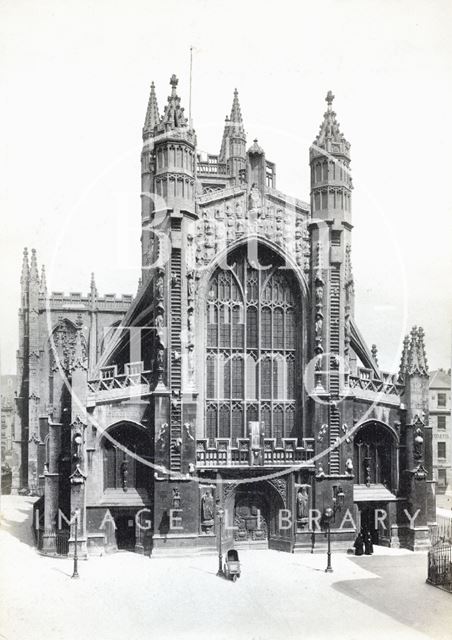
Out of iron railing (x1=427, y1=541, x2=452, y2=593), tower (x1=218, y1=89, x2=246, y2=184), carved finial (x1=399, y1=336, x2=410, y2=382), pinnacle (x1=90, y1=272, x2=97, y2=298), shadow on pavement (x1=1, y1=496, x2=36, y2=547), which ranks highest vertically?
tower (x1=218, y1=89, x2=246, y2=184)

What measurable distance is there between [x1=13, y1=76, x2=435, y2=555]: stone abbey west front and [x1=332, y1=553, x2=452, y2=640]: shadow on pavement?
3.72 metres

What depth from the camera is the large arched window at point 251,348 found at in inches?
1329

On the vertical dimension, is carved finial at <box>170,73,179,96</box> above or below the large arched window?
above

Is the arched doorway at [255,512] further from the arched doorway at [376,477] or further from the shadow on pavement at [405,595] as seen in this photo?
the shadow on pavement at [405,595]

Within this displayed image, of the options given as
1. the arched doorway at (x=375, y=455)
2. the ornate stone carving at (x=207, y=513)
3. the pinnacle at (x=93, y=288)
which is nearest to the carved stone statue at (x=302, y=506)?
the arched doorway at (x=375, y=455)

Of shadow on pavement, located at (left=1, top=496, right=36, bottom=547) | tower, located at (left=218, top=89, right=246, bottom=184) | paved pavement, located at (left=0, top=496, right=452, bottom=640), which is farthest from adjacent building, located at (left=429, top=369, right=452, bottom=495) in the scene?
shadow on pavement, located at (left=1, top=496, right=36, bottom=547)

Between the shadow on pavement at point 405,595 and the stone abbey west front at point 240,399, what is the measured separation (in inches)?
146

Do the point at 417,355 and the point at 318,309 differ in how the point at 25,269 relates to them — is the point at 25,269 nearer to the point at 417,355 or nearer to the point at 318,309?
the point at 318,309

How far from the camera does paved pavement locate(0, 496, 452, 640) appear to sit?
20.7 m

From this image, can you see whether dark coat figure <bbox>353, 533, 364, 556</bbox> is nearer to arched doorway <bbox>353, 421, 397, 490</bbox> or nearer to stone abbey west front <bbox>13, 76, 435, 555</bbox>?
stone abbey west front <bbox>13, 76, 435, 555</bbox>

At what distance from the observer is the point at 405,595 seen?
2436 cm

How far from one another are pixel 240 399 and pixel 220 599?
11.2 metres

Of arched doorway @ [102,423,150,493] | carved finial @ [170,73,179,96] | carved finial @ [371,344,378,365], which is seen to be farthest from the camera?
carved finial @ [371,344,378,365]

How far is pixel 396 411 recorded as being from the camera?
34750mm
